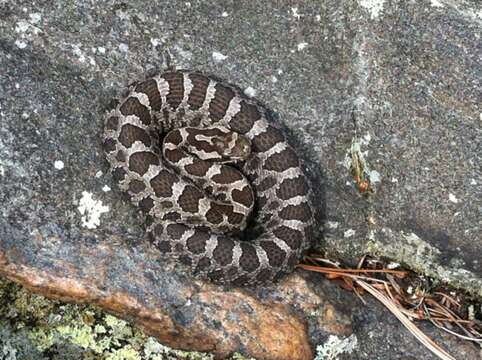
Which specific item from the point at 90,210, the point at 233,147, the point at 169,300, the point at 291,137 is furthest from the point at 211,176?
the point at 169,300

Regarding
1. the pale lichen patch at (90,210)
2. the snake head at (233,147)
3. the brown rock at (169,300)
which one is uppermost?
the snake head at (233,147)

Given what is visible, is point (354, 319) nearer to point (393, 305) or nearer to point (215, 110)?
point (393, 305)

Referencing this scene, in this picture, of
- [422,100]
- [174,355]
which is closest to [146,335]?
[174,355]

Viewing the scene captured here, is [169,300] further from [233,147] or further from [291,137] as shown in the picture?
[291,137]

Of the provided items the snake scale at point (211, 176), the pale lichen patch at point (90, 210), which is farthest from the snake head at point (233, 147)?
the pale lichen patch at point (90, 210)

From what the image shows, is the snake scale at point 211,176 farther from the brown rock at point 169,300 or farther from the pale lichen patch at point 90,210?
the pale lichen patch at point 90,210

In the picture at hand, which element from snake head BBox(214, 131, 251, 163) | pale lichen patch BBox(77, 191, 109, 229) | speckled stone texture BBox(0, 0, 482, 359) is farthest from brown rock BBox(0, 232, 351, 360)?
snake head BBox(214, 131, 251, 163)

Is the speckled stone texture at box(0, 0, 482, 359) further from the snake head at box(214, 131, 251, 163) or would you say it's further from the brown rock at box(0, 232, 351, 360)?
the snake head at box(214, 131, 251, 163)
